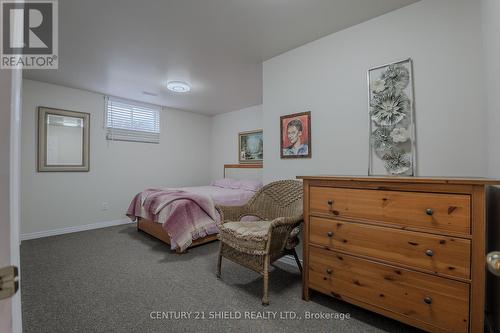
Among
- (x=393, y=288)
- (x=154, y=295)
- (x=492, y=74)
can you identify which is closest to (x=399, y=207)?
(x=393, y=288)

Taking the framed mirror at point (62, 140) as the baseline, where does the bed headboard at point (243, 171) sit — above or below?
below

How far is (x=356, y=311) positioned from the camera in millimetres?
1748

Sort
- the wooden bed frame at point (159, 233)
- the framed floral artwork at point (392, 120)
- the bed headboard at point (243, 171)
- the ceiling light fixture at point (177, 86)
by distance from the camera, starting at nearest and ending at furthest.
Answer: the framed floral artwork at point (392, 120) < the wooden bed frame at point (159, 233) < the ceiling light fixture at point (177, 86) < the bed headboard at point (243, 171)

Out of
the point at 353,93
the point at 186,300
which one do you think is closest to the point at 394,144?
the point at 353,93

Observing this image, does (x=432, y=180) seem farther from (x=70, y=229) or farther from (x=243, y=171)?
(x=70, y=229)

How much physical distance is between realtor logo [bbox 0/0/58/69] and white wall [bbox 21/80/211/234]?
0.97 m

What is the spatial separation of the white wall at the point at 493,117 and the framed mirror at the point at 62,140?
506 cm

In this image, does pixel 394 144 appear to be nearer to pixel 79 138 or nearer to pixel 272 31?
pixel 272 31

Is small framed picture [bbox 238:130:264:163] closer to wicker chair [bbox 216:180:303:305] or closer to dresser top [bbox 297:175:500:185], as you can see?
wicker chair [bbox 216:180:303:305]

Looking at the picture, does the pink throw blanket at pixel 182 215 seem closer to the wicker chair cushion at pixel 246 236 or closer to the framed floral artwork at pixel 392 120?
the wicker chair cushion at pixel 246 236

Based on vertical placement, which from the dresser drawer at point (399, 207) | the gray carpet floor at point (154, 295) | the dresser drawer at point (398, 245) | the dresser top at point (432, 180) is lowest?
the gray carpet floor at point (154, 295)

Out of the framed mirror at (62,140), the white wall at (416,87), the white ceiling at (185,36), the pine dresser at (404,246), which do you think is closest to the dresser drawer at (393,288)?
the pine dresser at (404,246)

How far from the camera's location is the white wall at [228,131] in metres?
5.05

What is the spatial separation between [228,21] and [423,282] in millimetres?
2492
